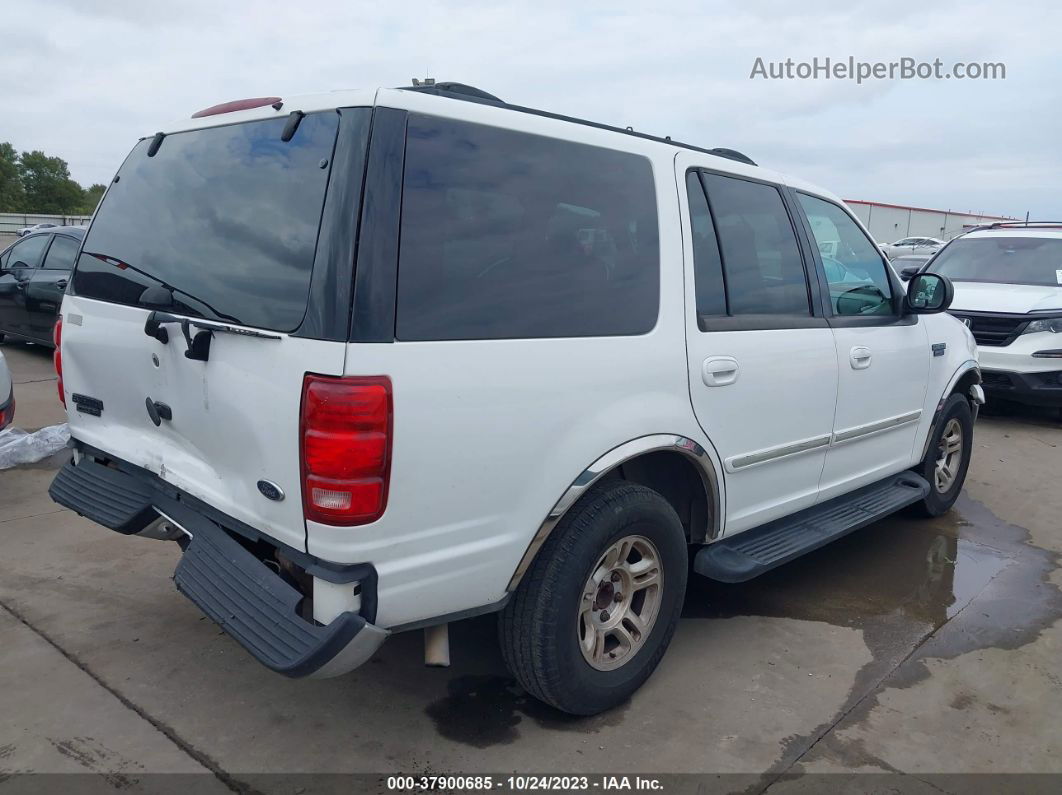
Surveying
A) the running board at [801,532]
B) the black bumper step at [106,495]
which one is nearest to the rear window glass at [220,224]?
the black bumper step at [106,495]

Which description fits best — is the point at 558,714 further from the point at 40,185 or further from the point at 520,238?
the point at 40,185

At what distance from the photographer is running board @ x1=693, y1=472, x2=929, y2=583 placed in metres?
3.33

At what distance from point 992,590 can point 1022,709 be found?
1236mm

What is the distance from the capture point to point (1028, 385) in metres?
7.73

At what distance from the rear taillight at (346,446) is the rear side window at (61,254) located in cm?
886

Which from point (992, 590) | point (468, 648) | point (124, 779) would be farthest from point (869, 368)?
point (124, 779)

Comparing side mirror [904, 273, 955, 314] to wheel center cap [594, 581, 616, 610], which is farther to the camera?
side mirror [904, 273, 955, 314]

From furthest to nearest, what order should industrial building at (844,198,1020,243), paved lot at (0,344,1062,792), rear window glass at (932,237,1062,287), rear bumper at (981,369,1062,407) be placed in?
industrial building at (844,198,1020,243) → rear window glass at (932,237,1062,287) → rear bumper at (981,369,1062,407) → paved lot at (0,344,1062,792)

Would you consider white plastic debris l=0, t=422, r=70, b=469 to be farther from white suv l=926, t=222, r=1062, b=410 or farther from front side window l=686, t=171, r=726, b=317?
white suv l=926, t=222, r=1062, b=410

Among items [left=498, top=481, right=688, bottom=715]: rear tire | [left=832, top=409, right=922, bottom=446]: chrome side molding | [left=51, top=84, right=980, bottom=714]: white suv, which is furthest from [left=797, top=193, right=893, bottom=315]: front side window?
[left=498, top=481, right=688, bottom=715]: rear tire

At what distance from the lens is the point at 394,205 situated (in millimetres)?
2291

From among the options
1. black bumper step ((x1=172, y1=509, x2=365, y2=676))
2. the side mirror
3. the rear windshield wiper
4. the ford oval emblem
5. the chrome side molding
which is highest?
the rear windshield wiper

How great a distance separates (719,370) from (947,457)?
2916 millimetres

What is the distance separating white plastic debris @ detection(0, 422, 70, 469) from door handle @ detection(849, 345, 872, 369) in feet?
16.7
